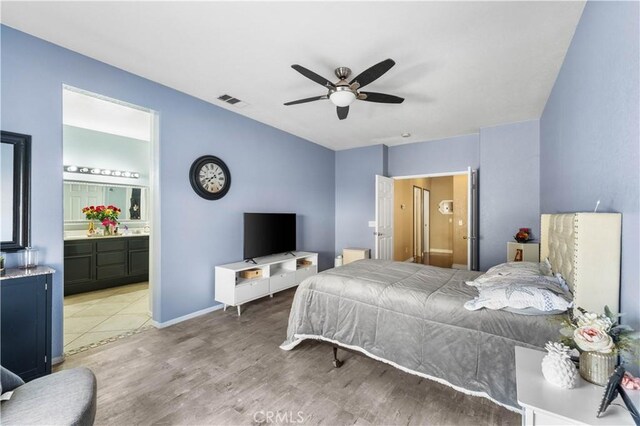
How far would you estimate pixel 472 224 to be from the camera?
4371 millimetres

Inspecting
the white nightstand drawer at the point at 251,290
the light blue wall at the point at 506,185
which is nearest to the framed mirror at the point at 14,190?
the white nightstand drawer at the point at 251,290

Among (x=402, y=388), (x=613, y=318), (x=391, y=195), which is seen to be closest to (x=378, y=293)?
(x=402, y=388)

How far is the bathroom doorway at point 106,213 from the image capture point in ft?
11.7

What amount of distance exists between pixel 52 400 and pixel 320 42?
2825 millimetres

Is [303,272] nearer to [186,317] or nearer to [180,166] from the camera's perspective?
[186,317]

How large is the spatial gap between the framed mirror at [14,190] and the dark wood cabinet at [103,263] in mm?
2313

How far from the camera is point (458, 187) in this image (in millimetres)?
7055

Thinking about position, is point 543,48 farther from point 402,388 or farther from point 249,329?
point 249,329

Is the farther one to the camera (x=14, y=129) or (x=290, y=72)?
(x=290, y=72)

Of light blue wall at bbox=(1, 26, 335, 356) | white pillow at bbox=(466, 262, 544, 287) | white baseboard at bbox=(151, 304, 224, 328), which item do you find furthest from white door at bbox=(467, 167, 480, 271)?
white baseboard at bbox=(151, 304, 224, 328)

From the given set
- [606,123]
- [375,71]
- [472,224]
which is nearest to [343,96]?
[375,71]

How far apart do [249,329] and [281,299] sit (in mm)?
1077

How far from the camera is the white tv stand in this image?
343 cm

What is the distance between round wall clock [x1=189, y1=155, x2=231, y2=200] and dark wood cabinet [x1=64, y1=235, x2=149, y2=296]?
2345 mm
